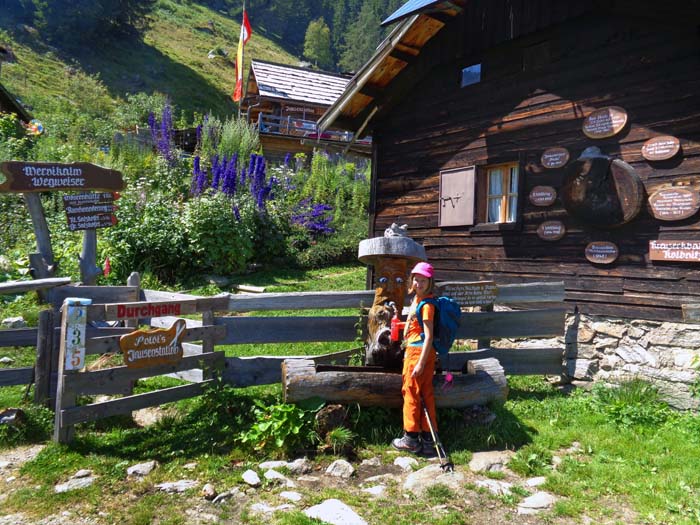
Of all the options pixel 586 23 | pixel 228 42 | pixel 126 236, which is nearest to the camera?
pixel 586 23

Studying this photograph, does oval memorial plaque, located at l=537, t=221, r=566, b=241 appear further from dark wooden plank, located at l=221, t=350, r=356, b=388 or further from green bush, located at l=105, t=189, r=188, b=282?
green bush, located at l=105, t=189, r=188, b=282

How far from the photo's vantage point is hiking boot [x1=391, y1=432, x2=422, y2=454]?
450 centimetres

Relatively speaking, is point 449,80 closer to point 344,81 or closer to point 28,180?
point 28,180

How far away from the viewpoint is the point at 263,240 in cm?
1308

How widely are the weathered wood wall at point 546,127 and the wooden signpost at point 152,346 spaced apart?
5.12 m

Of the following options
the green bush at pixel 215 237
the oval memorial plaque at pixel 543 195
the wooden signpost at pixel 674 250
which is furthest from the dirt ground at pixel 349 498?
the green bush at pixel 215 237

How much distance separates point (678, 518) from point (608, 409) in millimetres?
2078

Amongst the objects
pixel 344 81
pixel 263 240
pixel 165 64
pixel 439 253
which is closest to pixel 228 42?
pixel 165 64

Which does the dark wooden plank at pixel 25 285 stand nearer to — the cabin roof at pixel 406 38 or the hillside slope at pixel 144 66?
the cabin roof at pixel 406 38

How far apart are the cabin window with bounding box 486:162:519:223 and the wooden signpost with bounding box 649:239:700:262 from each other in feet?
6.83

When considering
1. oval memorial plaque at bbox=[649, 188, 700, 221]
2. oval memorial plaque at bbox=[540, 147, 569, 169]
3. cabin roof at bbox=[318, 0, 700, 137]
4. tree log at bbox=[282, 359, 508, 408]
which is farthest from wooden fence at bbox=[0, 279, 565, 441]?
cabin roof at bbox=[318, 0, 700, 137]

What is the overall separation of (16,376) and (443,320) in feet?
13.9

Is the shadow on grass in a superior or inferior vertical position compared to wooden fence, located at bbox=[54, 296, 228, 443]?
inferior

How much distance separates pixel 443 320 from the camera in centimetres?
462
